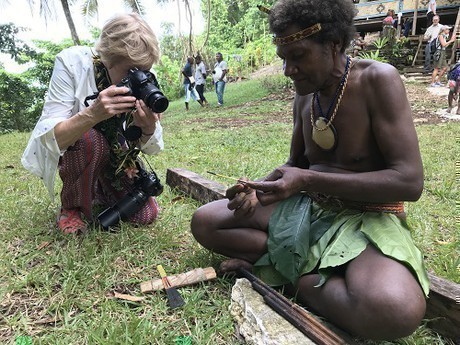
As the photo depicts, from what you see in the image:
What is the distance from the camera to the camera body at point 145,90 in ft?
6.28

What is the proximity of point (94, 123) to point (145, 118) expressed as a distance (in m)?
0.30

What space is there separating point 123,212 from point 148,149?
1.42 feet

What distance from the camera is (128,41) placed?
1.99m

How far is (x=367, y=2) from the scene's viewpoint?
15336 millimetres

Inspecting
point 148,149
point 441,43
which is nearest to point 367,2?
point 441,43

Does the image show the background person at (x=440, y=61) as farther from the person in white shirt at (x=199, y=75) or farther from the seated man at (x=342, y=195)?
the seated man at (x=342, y=195)

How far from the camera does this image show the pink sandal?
2.21 metres

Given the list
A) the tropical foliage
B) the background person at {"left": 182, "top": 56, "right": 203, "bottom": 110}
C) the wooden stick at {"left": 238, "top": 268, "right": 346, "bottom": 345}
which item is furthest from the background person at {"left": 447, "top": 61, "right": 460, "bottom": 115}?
the wooden stick at {"left": 238, "top": 268, "right": 346, "bottom": 345}

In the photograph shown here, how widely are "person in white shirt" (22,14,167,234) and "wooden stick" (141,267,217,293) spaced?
70cm

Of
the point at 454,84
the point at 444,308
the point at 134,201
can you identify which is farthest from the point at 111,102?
the point at 454,84

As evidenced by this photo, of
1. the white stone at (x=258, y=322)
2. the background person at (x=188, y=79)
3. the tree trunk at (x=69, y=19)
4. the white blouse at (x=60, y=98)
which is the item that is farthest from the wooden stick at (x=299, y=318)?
the tree trunk at (x=69, y=19)

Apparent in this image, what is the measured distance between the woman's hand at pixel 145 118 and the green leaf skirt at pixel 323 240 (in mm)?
880

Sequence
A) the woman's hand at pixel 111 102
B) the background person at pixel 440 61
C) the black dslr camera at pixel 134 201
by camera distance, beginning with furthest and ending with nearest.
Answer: the background person at pixel 440 61
the black dslr camera at pixel 134 201
the woman's hand at pixel 111 102

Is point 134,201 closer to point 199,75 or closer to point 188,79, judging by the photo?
point 188,79
